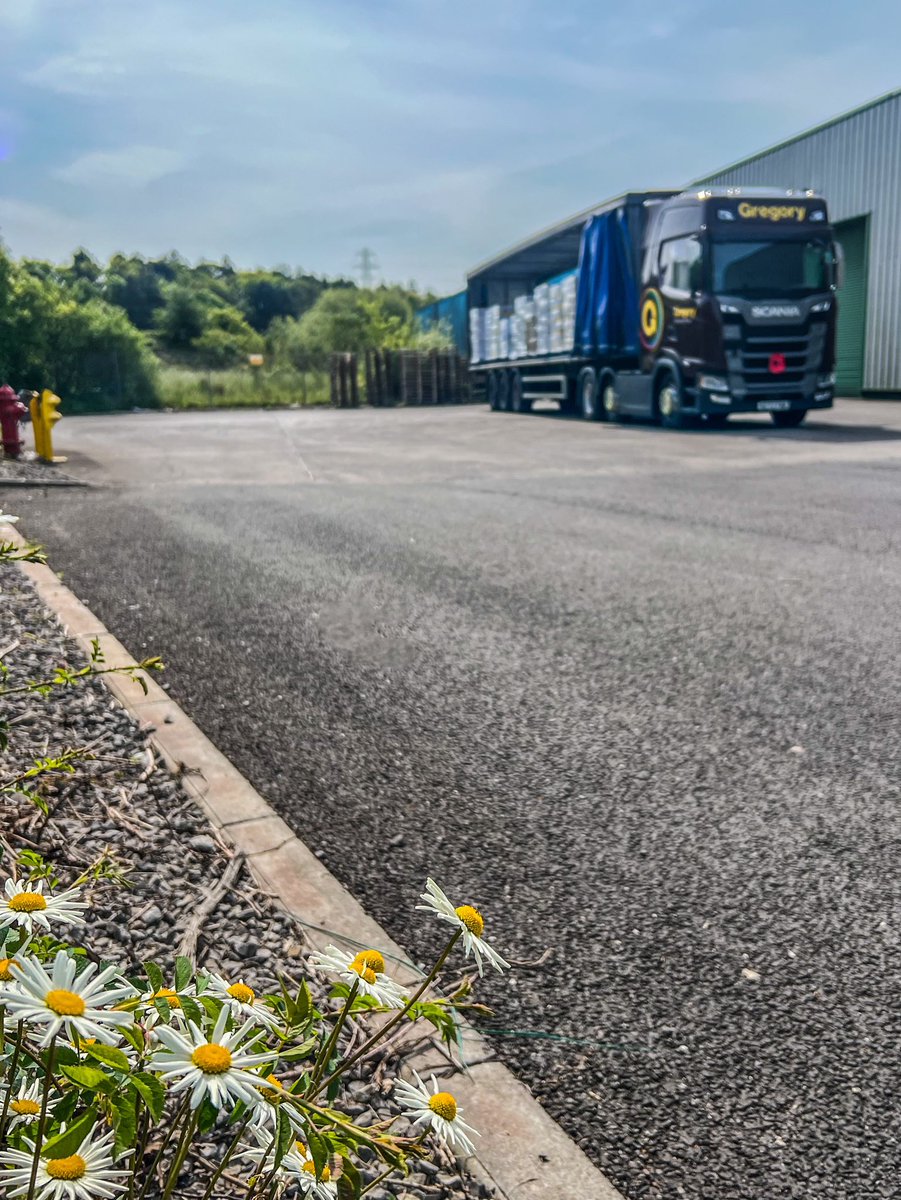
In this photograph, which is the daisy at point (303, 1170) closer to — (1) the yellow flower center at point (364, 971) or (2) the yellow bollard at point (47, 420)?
(1) the yellow flower center at point (364, 971)

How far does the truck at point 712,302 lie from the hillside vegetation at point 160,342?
75.6 feet

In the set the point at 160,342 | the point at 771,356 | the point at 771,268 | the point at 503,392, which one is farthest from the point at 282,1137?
the point at 160,342

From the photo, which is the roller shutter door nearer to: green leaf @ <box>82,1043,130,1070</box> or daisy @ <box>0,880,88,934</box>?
daisy @ <box>0,880,88,934</box>

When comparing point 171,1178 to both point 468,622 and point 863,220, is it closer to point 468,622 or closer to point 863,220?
point 468,622

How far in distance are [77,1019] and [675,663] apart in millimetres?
4024

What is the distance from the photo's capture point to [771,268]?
17266 mm

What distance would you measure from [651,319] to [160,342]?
3040 inches

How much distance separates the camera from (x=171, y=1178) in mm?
1211

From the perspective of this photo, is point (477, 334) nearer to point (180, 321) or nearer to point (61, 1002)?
point (61, 1002)

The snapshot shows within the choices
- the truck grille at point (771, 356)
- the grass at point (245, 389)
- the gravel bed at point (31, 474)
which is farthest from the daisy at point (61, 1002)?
the grass at point (245, 389)

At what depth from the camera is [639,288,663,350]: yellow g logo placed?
18109 millimetres

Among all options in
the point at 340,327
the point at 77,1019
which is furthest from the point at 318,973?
the point at 340,327

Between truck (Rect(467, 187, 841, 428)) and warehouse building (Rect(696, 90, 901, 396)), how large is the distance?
31.7 ft

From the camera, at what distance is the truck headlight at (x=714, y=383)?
17.2 meters
